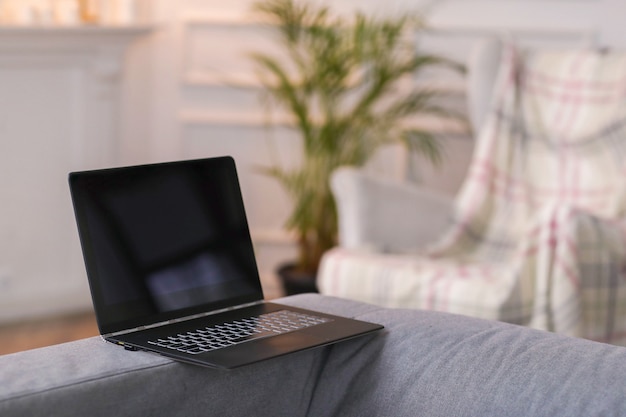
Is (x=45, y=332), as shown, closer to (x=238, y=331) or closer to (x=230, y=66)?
(x=230, y=66)

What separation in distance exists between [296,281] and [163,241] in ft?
6.73

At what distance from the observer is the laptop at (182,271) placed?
0.97 m

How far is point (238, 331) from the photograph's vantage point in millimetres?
1031

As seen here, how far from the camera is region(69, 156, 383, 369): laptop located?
38.4 inches

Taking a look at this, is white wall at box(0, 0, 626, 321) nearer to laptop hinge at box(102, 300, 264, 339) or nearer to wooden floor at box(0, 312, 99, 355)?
wooden floor at box(0, 312, 99, 355)

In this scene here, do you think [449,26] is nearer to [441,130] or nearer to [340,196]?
[441,130]

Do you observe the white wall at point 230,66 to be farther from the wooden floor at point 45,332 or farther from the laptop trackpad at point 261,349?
the laptop trackpad at point 261,349

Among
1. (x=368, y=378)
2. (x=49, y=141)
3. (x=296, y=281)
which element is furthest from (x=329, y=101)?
(x=368, y=378)

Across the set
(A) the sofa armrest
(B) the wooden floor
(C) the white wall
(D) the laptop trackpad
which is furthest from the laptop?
(C) the white wall

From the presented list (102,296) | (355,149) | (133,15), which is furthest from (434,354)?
(133,15)

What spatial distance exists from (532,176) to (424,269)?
0.66m

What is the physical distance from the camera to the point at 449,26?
3426 mm

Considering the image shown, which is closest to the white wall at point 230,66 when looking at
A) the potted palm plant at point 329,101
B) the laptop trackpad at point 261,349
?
the potted palm plant at point 329,101

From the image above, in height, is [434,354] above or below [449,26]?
below
